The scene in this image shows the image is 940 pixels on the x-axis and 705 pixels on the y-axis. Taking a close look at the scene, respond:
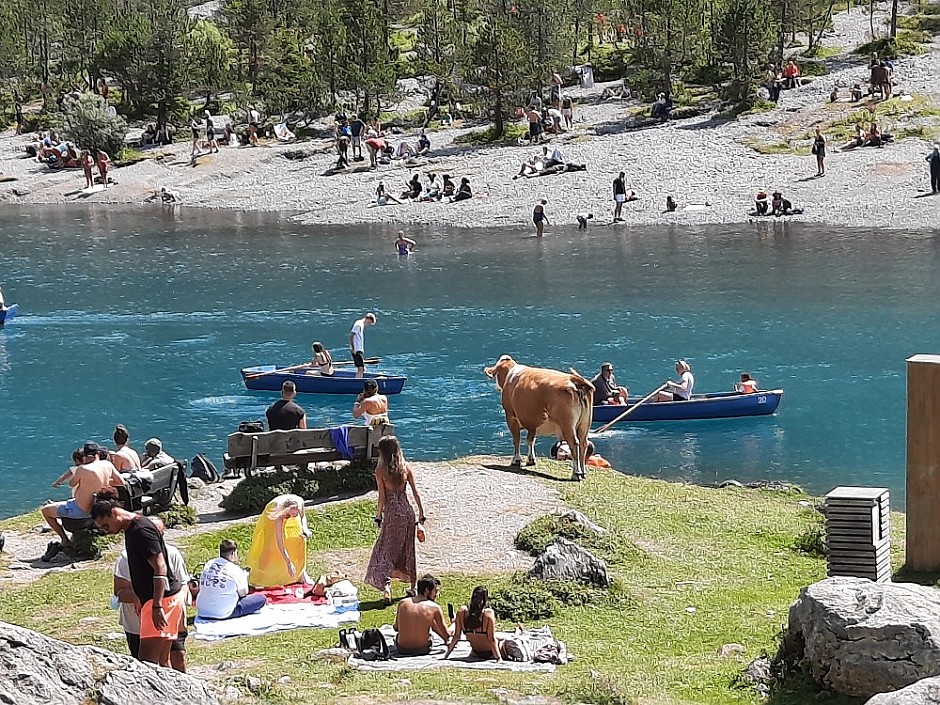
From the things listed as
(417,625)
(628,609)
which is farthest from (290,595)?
(628,609)

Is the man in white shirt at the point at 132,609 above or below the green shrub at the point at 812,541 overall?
above

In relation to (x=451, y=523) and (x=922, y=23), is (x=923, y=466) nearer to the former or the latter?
(x=451, y=523)

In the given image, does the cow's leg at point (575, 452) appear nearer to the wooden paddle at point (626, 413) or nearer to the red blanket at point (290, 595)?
the wooden paddle at point (626, 413)

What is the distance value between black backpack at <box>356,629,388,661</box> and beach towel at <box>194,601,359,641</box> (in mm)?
1500

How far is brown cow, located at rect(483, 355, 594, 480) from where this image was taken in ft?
79.0

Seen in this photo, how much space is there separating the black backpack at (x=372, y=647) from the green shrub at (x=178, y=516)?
694 centimetres

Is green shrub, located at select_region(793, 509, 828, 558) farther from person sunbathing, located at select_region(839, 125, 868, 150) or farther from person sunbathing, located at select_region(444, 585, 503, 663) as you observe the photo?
person sunbathing, located at select_region(839, 125, 868, 150)

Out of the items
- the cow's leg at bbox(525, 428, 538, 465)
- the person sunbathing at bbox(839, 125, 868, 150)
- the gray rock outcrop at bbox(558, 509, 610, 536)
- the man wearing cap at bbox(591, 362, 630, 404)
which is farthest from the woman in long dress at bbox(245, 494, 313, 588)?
the person sunbathing at bbox(839, 125, 868, 150)

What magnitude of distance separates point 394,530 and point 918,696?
8634 mm

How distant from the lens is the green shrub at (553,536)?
1862cm

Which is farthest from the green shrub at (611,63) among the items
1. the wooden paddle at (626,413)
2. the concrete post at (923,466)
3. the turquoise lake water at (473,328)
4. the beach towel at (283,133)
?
the concrete post at (923,466)

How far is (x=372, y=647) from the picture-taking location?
544 inches

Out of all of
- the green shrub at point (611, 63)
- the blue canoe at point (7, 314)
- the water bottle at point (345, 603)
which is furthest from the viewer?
the green shrub at point (611, 63)

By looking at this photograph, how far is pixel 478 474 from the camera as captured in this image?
23312 mm
